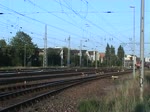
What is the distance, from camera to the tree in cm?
10786

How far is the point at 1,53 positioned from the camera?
9481 centimetres

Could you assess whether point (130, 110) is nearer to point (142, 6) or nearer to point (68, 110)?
point (68, 110)

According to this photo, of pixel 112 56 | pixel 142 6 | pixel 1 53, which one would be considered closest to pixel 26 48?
pixel 1 53

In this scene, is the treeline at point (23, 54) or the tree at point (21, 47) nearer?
the treeline at point (23, 54)

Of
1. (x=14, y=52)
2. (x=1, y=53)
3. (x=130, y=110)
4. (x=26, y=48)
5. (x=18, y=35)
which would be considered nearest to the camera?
(x=130, y=110)

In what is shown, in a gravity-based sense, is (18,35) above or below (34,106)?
above

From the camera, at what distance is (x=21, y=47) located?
120438mm

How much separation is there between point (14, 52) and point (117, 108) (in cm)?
9580

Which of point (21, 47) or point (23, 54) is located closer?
point (23, 54)

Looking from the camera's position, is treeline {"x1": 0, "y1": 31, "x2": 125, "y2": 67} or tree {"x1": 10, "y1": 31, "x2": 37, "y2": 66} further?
tree {"x1": 10, "y1": 31, "x2": 37, "y2": 66}

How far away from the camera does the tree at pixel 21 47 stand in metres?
108

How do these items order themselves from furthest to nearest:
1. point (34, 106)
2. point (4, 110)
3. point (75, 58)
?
point (75, 58) < point (34, 106) < point (4, 110)

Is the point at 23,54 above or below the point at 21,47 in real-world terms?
below

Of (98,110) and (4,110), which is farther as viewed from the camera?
(4,110)
